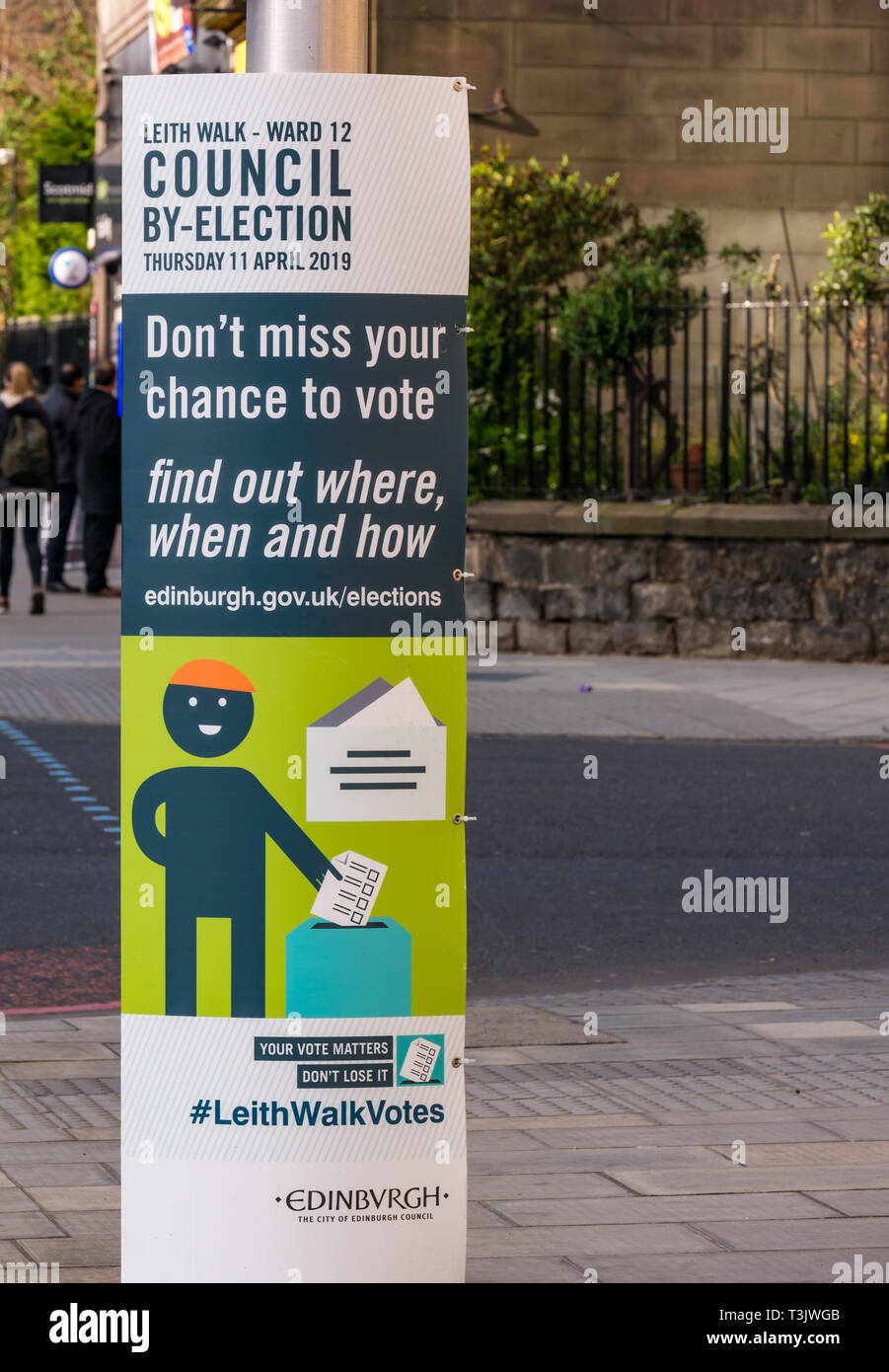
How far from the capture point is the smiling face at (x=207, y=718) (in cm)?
391

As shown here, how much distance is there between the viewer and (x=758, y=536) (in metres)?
16.6

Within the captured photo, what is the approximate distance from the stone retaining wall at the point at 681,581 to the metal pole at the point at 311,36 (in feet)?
42.2

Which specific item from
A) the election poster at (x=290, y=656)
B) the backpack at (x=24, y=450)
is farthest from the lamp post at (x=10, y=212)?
the election poster at (x=290, y=656)

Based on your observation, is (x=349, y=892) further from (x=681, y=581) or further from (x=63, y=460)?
(x=63, y=460)

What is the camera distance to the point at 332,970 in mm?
3930

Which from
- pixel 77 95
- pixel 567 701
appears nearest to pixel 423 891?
pixel 567 701

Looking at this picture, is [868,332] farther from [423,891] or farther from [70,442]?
[423,891]

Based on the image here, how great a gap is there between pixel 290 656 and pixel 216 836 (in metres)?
0.33

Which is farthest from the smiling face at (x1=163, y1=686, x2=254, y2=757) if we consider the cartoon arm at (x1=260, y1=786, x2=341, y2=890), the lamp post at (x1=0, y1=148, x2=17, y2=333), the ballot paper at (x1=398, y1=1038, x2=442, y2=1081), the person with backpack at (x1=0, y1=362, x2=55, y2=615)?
the lamp post at (x1=0, y1=148, x2=17, y2=333)

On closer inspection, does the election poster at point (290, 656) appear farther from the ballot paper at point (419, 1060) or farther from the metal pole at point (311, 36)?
the metal pole at point (311, 36)

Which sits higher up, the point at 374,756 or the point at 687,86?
the point at 687,86

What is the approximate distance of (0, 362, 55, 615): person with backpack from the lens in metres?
19.0

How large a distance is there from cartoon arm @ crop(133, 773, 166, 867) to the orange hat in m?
0.17

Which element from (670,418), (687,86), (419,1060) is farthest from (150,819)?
(687,86)
